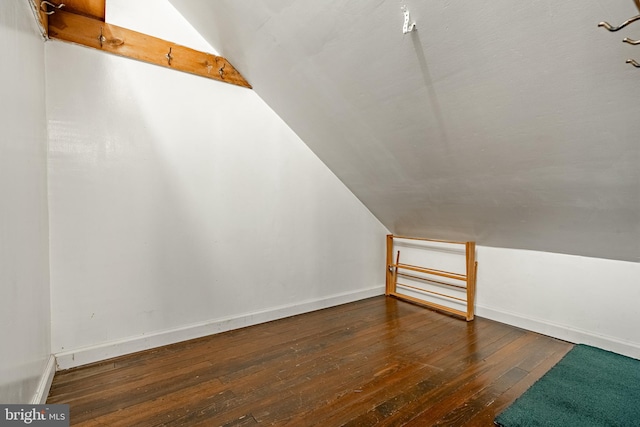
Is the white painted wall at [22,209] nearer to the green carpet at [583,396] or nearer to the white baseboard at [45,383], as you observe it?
the white baseboard at [45,383]

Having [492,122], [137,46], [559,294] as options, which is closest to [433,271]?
[559,294]

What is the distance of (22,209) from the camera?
1.35 meters

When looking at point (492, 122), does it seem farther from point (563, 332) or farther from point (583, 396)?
point (563, 332)

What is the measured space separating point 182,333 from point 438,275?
2536 mm

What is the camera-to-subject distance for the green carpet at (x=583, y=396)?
4.94 feet

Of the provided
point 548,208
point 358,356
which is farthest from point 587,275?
point 358,356

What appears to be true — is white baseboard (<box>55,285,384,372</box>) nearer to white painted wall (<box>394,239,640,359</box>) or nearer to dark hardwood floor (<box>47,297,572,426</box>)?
dark hardwood floor (<box>47,297,572,426</box>)

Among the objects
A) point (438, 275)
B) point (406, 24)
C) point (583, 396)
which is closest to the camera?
point (406, 24)

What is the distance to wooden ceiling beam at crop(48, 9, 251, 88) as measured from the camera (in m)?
1.95

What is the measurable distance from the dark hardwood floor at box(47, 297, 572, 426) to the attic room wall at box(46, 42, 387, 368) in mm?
265

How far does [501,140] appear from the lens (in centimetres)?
188

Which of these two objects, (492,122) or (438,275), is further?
(438,275)

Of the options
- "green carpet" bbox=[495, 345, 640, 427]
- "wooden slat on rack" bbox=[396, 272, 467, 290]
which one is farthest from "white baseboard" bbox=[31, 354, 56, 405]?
"wooden slat on rack" bbox=[396, 272, 467, 290]

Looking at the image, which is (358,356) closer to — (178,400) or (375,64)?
(178,400)
